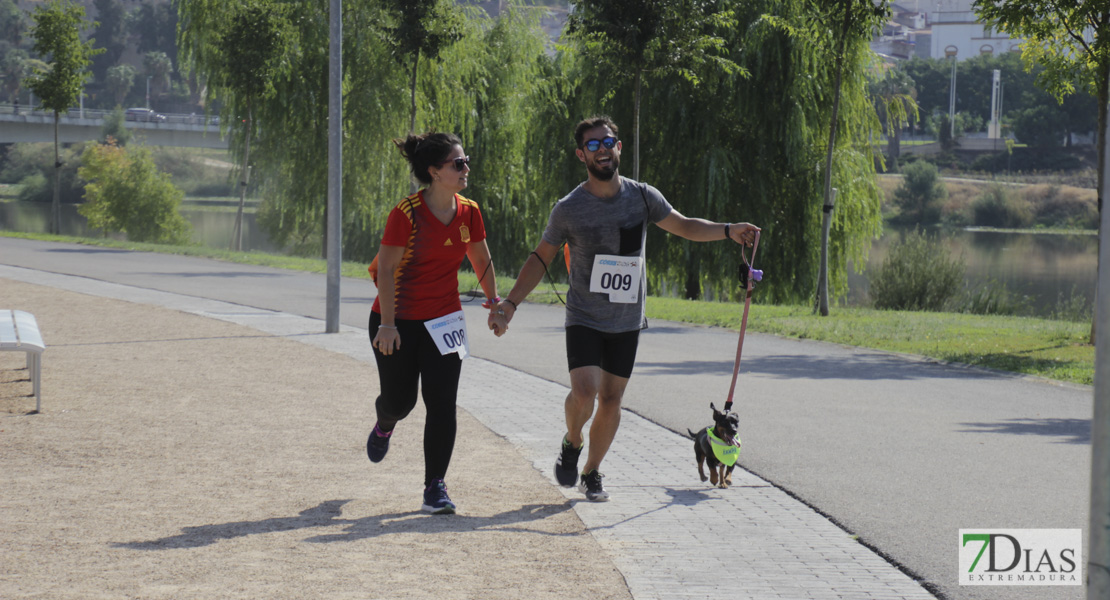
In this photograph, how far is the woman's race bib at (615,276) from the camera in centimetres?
563

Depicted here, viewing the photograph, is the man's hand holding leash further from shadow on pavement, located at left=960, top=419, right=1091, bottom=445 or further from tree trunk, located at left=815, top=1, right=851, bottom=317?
tree trunk, located at left=815, top=1, right=851, bottom=317

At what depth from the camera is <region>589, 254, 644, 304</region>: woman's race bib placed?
222 inches

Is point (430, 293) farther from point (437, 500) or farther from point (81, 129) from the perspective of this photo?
point (81, 129)

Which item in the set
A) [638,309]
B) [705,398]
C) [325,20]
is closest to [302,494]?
[638,309]

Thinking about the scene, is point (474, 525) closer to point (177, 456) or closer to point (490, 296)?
point (490, 296)

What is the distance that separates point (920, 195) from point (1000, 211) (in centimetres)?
494

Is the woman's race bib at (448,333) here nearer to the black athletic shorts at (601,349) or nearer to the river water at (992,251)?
the black athletic shorts at (601,349)

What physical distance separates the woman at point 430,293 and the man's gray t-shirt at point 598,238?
0.46m

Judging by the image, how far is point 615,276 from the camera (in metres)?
5.63

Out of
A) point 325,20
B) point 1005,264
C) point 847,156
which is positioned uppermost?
point 325,20

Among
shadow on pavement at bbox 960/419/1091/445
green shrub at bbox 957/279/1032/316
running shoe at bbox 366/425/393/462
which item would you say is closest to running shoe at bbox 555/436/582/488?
running shoe at bbox 366/425/393/462

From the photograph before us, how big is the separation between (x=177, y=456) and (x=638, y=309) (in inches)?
115

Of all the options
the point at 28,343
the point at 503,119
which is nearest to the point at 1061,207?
the point at 503,119

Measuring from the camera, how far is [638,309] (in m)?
5.78
